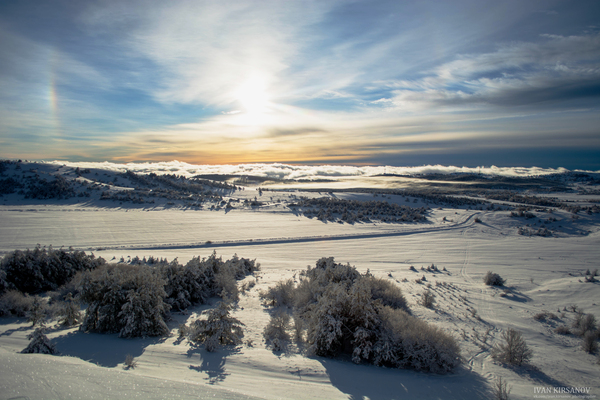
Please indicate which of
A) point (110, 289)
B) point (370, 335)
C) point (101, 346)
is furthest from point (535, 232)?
point (101, 346)

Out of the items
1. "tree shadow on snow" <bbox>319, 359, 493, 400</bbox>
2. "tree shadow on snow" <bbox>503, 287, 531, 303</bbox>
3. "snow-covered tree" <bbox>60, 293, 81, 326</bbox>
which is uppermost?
"snow-covered tree" <bbox>60, 293, 81, 326</bbox>

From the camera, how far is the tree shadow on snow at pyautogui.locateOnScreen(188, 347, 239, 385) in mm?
4449

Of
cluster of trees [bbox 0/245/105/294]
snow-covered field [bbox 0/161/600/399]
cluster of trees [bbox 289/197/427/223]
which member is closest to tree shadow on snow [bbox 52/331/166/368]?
snow-covered field [bbox 0/161/600/399]

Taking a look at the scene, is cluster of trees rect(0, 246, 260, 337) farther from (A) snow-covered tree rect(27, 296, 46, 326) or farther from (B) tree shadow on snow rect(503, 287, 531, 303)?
(B) tree shadow on snow rect(503, 287, 531, 303)

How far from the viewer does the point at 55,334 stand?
5777 mm

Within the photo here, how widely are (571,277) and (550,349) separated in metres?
7.19

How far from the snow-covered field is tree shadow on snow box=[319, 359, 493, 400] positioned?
0.03m

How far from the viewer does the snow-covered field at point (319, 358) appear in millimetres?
3914

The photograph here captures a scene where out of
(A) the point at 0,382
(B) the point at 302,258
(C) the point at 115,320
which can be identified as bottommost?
(B) the point at 302,258

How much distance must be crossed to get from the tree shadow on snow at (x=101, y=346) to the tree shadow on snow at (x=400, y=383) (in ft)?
11.8

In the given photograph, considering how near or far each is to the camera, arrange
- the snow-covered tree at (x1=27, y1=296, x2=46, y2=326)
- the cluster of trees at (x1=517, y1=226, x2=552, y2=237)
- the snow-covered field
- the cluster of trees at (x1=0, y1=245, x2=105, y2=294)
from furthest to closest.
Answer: the cluster of trees at (x1=517, y1=226, x2=552, y2=237), the cluster of trees at (x1=0, y1=245, x2=105, y2=294), the snow-covered tree at (x1=27, y1=296, x2=46, y2=326), the snow-covered field

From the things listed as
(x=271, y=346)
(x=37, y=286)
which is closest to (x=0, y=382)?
(x=271, y=346)

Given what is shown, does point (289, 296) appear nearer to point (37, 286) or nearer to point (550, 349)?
point (550, 349)

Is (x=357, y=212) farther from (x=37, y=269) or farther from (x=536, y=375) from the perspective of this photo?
(x=37, y=269)
